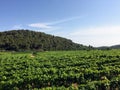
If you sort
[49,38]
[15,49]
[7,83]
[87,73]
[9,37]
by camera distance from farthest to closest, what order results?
1. [49,38]
2. [9,37]
3. [15,49]
4. [87,73]
5. [7,83]

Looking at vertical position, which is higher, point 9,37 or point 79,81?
point 9,37

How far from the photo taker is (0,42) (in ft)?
387

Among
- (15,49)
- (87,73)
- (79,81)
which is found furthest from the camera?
(15,49)

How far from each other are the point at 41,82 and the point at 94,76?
5174 millimetres

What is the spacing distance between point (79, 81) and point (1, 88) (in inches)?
260

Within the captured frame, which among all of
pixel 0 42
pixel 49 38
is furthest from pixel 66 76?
pixel 49 38

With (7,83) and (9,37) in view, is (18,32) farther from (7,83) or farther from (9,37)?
(7,83)

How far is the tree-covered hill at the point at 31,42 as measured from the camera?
11671 centimetres

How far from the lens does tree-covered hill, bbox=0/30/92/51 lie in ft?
383

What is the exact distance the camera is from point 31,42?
12838 centimetres

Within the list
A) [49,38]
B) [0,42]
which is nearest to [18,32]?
[49,38]

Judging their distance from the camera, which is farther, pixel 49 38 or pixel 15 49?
pixel 49 38

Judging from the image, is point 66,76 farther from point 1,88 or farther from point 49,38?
point 49,38

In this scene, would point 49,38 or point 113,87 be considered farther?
point 49,38
